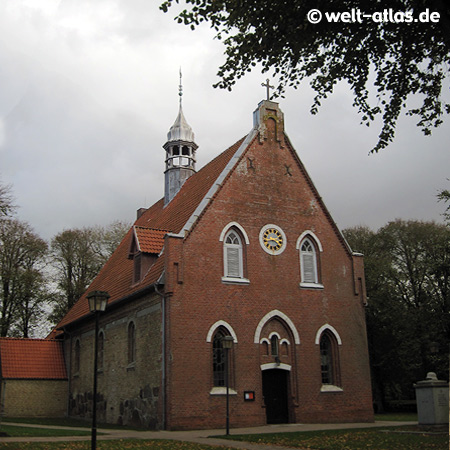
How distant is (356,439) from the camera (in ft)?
55.3

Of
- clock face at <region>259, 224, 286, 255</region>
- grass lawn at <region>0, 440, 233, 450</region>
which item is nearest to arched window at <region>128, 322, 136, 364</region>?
clock face at <region>259, 224, 286, 255</region>

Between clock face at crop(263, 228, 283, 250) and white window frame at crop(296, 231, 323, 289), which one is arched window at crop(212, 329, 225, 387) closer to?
clock face at crop(263, 228, 283, 250)

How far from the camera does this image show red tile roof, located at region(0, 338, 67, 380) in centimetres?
3106

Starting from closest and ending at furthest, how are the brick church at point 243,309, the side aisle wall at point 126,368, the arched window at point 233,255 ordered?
the brick church at point 243,309 < the side aisle wall at point 126,368 < the arched window at point 233,255

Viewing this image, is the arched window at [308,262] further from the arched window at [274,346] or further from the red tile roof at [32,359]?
the red tile roof at [32,359]

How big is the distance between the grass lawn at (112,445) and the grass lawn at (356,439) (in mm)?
2263

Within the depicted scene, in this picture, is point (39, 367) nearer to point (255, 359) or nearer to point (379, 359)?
point (255, 359)

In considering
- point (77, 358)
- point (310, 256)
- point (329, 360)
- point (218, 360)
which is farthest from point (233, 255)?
point (77, 358)

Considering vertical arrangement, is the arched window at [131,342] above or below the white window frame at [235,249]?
below

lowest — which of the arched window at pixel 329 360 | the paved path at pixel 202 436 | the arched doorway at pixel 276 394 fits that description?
the paved path at pixel 202 436

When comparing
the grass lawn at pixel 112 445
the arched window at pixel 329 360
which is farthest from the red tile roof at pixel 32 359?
the grass lawn at pixel 112 445

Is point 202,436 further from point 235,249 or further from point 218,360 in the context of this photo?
point 235,249

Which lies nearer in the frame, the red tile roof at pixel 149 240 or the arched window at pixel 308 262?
the red tile roof at pixel 149 240

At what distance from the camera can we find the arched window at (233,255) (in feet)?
78.3
